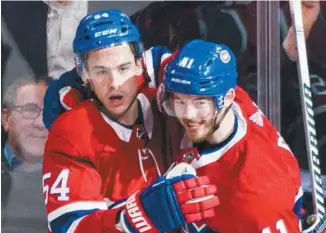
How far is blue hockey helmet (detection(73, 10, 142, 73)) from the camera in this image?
1.99m

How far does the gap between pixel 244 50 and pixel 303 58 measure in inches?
9.0

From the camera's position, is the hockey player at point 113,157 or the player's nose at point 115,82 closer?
the hockey player at point 113,157

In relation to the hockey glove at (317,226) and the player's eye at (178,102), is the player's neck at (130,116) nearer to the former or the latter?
the player's eye at (178,102)

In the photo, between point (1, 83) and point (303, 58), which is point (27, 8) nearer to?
point (1, 83)

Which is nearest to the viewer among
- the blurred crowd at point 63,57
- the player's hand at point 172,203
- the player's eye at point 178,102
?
the player's hand at point 172,203

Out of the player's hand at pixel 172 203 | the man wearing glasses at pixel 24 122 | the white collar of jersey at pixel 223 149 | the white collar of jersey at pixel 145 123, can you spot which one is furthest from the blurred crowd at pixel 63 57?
the player's hand at pixel 172 203

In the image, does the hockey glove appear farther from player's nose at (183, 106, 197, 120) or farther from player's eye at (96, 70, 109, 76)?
player's eye at (96, 70, 109, 76)

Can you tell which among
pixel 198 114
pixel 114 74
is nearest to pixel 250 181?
pixel 198 114

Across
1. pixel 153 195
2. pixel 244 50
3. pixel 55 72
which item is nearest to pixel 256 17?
pixel 244 50

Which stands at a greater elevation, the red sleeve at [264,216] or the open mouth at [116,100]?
the open mouth at [116,100]

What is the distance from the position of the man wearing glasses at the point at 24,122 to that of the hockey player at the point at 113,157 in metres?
0.54

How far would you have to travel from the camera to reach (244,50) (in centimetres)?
263

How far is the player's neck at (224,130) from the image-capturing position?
77.5 inches

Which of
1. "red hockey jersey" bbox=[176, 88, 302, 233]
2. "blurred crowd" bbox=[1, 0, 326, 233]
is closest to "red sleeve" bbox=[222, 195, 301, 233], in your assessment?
"red hockey jersey" bbox=[176, 88, 302, 233]
